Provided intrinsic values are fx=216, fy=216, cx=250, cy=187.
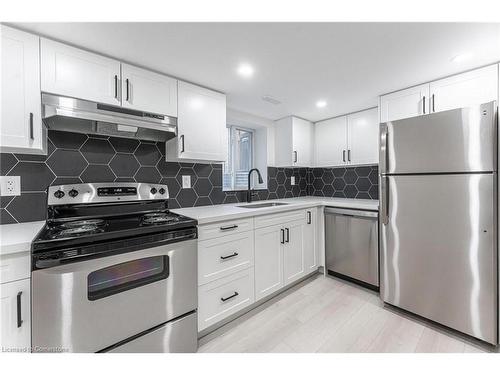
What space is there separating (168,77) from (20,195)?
4.35 feet

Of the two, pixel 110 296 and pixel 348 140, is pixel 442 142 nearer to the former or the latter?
pixel 348 140

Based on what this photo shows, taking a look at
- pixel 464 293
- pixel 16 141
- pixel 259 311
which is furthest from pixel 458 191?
pixel 16 141

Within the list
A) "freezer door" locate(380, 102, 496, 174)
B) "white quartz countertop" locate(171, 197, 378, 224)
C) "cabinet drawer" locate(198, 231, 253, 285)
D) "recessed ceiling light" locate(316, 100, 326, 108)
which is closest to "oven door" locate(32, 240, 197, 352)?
"cabinet drawer" locate(198, 231, 253, 285)

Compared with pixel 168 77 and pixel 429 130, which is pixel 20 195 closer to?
pixel 168 77

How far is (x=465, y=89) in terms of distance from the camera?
5.67ft

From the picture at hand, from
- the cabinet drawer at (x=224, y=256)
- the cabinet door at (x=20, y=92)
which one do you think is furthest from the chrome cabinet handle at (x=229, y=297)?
the cabinet door at (x=20, y=92)

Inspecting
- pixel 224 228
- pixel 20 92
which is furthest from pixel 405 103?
pixel 20 92

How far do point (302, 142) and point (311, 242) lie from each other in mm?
1395

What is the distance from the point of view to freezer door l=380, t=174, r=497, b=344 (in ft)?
4.82

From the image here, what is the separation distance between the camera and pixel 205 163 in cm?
234

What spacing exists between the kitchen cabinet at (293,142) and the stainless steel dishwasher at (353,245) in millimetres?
840

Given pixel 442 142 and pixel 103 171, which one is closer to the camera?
pixel 442 142

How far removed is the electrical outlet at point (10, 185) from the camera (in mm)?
1397

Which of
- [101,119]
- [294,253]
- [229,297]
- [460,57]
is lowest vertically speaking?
[229,297]
